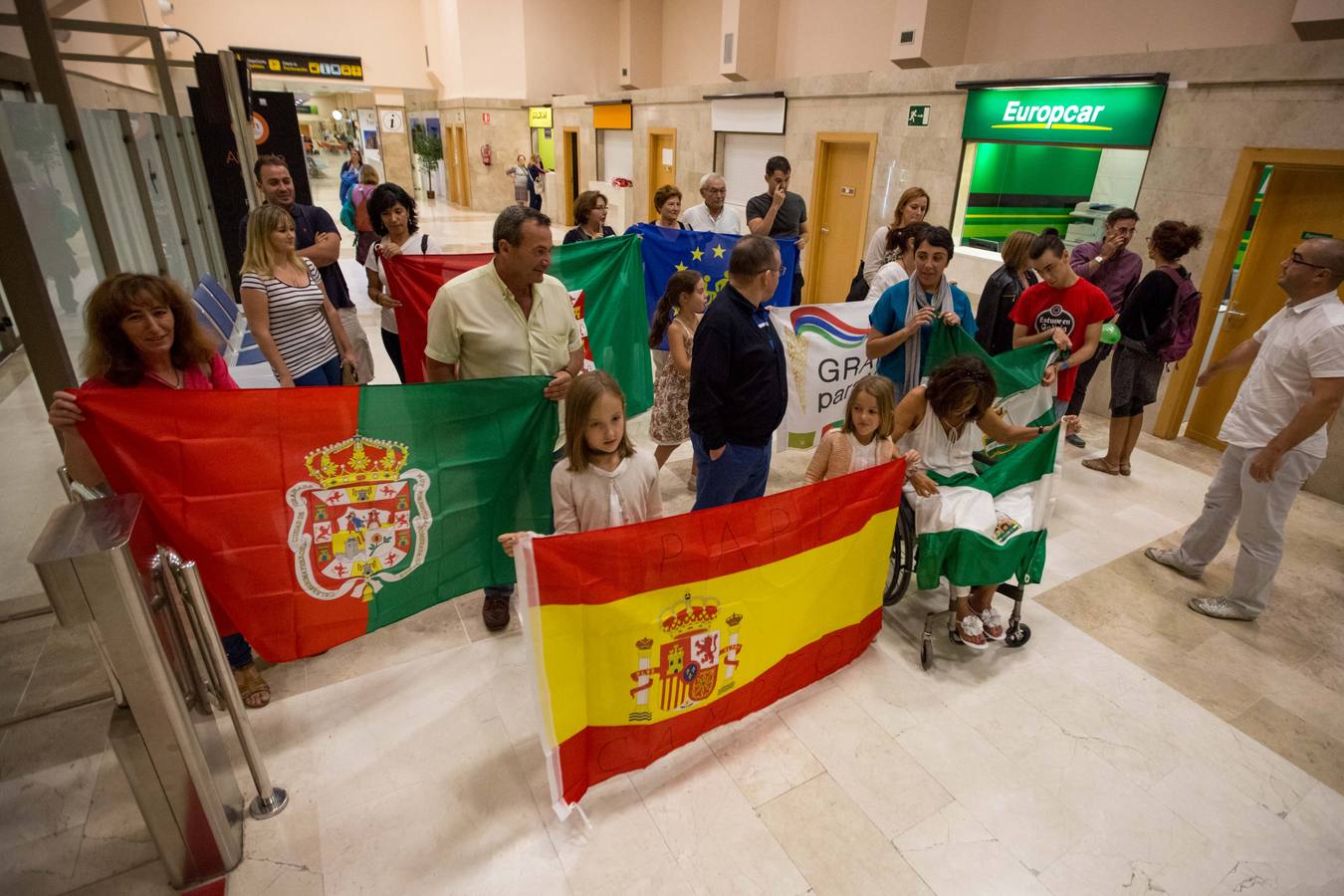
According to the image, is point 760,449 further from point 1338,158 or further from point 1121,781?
point 1338,158

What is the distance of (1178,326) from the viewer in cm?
491

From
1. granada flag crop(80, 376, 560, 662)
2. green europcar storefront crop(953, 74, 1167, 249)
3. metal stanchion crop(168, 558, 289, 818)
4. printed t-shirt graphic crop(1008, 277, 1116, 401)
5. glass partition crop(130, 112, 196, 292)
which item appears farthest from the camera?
glass partition crop(130, 112, 196, 292)

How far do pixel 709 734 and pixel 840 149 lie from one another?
8.72 meters

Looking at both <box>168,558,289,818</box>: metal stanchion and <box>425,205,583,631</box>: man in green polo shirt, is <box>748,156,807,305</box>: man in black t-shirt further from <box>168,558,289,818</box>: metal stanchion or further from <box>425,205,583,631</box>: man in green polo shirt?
<box>168,558,289,818</box>: metal stanchion

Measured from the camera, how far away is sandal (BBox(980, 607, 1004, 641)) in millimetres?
3273

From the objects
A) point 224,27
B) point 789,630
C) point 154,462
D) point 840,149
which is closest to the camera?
point 154,462

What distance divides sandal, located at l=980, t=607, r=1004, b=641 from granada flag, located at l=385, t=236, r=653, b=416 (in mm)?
2799

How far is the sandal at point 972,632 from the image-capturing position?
10.5ft

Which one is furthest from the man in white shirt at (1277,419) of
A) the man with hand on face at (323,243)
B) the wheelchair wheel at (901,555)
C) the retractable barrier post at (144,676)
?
the man with hand on face at (323,243)

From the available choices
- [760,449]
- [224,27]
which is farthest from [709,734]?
[224,27]

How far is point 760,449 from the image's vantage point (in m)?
3.17

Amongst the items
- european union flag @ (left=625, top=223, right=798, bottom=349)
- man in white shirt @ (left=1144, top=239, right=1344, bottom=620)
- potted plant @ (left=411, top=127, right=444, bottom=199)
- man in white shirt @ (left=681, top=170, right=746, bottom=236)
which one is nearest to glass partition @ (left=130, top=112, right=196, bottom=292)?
european union flag @ (left=625, top=223, right=798, bottom=349)

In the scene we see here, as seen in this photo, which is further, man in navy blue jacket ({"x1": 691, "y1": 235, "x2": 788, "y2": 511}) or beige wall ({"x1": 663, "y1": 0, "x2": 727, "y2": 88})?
beige wall ({"x1": 663, "y1": 0, "x2": 727, "y2": 88})

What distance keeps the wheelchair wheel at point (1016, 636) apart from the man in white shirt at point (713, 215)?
3.90m
